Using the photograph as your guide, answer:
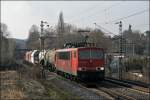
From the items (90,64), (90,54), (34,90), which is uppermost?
(90,54)

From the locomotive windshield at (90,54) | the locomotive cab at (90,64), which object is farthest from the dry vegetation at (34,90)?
the locomotive windshield at (90,54)

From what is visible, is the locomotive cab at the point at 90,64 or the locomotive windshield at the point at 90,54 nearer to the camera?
the locomotive cab at the point at 90,64

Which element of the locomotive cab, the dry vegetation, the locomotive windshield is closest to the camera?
the dry vegetation

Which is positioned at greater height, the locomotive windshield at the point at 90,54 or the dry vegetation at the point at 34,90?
the locomotive windshield at the point at 90,54

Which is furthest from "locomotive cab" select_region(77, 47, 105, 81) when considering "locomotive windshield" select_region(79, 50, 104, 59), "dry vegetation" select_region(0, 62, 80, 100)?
"dry vegetation" select_region(0, 62, 80, 100)

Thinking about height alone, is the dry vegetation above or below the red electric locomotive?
below

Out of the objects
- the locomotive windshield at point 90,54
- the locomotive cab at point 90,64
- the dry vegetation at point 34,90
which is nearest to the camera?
the dry vegetation at point 34,90

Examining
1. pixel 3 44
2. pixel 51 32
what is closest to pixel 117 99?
pixel 51 32

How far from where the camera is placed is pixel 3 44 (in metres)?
92.7

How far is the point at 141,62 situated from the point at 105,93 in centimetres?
3086

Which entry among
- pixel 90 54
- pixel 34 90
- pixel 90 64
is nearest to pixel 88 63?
pixel 90 64

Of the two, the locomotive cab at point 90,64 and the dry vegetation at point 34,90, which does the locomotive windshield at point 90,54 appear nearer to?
the locomotive cab at point 90,64

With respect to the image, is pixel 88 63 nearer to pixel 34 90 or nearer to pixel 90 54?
pixel 90 54

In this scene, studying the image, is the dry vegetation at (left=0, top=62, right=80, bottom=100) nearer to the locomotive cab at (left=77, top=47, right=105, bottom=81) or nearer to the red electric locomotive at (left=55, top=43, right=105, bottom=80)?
the red electric locomotive at (left=55, top=43, right=105, bottom=80)
